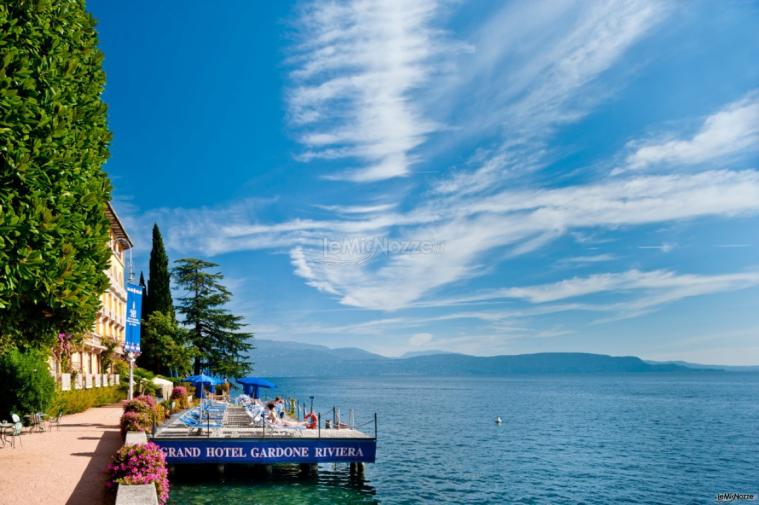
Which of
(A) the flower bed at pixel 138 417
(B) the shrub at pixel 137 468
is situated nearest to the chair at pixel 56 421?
(A) the flower bed at pixel 138 417

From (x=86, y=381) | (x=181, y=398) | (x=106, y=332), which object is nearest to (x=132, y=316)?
(x=181, y=398)

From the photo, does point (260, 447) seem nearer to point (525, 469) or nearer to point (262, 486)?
point (262, 486)

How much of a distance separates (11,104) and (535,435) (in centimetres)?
4714

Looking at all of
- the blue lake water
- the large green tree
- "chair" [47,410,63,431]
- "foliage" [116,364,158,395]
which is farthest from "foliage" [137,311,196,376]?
the large green tree

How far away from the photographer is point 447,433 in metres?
49.9

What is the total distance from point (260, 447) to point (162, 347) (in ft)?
130

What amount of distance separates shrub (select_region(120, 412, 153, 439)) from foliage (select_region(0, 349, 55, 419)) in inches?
247

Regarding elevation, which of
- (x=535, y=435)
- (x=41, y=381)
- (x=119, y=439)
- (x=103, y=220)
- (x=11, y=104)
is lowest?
(x=535, y=435)

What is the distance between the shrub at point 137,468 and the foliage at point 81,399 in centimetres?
1656

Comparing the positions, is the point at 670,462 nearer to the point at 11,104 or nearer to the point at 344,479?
the point at 344,479

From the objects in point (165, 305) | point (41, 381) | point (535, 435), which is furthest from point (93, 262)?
point (165, 305)

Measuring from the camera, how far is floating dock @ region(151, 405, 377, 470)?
74.2 ft

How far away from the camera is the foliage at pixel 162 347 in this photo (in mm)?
58875

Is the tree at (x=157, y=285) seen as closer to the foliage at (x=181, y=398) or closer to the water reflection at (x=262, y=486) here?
the foliage at (x=181, y=398)
